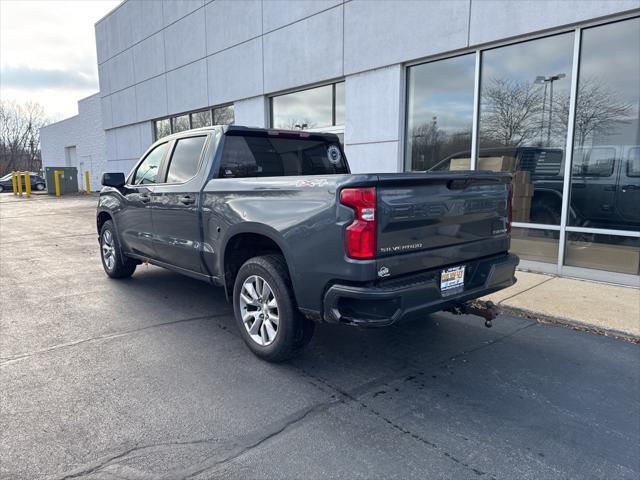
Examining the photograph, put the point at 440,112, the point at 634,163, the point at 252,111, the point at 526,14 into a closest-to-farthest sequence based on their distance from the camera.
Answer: the point at 634,163
the point at 526,14
the point at 440,112
the point at 252,111

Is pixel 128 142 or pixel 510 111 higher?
pixel 128 142

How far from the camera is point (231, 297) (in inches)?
180

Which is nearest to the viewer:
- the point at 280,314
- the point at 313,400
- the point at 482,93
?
the point at 313,400

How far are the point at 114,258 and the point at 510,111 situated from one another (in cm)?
655

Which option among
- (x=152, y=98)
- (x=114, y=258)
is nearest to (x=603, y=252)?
(x=114, y=258)

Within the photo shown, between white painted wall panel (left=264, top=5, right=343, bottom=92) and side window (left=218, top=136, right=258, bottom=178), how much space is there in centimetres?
573

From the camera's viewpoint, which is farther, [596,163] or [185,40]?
[185,40]

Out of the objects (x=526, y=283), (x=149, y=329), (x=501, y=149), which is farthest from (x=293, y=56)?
(x=149, y=329)

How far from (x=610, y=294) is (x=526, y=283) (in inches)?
39.6

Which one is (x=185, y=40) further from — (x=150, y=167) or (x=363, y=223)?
(x=363, y=223)

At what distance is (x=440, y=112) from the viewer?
844 cm

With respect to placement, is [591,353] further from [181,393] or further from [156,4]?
[156,4]

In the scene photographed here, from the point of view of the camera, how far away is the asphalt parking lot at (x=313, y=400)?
8.72ft

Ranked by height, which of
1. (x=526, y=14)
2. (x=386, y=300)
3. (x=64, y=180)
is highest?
(x=526, y=14)
